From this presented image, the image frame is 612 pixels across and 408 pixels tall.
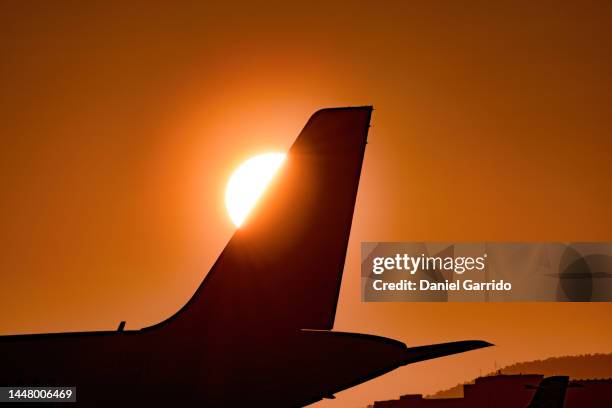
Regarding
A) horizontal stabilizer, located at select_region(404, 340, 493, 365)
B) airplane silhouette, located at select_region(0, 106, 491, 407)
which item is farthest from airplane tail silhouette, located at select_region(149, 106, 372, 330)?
horizontal stabilizer, located at select_region(404, 340, 493, 365)

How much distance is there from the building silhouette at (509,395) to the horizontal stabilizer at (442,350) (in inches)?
2039

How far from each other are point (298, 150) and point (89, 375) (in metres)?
3.81

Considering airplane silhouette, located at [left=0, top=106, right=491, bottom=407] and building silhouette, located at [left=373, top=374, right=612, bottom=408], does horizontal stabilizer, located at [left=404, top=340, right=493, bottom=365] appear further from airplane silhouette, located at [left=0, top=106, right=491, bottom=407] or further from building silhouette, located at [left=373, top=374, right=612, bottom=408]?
building silhouette, located at [left=373, top=374, right=612, bottom=408]

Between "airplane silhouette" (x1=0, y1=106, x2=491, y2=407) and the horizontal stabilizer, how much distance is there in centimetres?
2

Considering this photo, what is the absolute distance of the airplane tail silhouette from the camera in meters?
8.37

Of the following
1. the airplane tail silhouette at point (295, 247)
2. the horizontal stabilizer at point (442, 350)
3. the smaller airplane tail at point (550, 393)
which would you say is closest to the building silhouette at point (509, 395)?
the smaller airplane tail at point (550, 393)

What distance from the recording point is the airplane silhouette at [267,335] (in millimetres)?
7945

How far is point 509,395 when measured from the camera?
196 ft

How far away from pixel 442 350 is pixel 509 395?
56434mm

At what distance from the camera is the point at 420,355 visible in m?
8.13

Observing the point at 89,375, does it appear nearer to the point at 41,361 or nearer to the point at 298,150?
the point at 41,361

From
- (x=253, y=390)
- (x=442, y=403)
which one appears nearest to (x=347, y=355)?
(x=253, y=390)

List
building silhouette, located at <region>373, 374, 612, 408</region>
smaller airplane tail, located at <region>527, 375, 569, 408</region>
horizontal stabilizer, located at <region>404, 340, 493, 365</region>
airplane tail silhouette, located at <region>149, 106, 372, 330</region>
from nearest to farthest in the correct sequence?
horizontal stabilizer, located at <region>404, 340, 493, 365</region> < airplane tail silhouette, located at <region>149, 106, 372, 330</region> < smaller airplane tail, located at <region>527, 375, 569, 408</region> < building silhouette, located at <region>373, 374, 612, 408</region>

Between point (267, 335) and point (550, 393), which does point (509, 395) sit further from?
point (267, 335)
